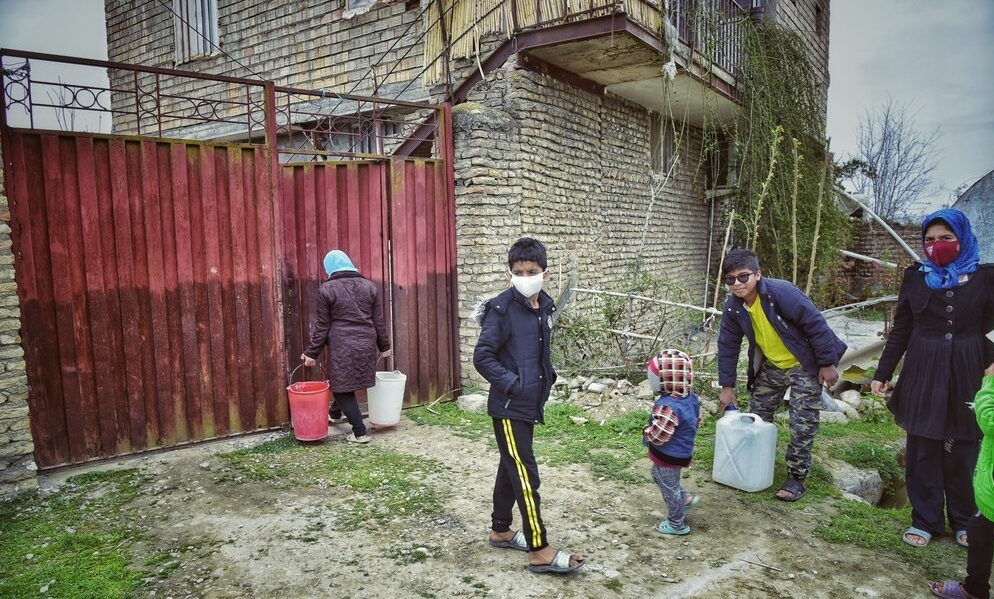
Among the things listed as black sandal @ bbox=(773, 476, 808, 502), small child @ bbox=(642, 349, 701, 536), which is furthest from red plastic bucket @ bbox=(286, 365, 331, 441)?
black sandal @ bbox=(773, 476, 808, 502)

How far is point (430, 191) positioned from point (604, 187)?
2829mm

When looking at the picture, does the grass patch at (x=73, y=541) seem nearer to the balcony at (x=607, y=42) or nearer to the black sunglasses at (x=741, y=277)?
the black sunglasses at (x=741, y=277)

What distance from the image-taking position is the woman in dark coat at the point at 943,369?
11.1ft

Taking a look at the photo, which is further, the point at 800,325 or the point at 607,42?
the point at 607,42

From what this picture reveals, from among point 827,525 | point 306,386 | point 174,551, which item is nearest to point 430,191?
point 306,386

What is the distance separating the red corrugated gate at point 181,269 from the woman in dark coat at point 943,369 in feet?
14.2

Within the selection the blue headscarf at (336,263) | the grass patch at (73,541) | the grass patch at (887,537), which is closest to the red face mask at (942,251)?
the grass patch at (887,537)

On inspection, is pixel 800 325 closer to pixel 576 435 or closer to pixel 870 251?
pixel 576 435

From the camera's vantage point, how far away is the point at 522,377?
3.20 meters

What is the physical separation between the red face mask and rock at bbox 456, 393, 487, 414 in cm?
407

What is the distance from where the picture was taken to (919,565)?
3328 mm

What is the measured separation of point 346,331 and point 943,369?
13.9 ft

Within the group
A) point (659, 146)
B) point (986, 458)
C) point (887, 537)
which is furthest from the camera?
point (659, 146)

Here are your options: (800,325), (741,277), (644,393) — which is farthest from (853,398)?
(741,277)
